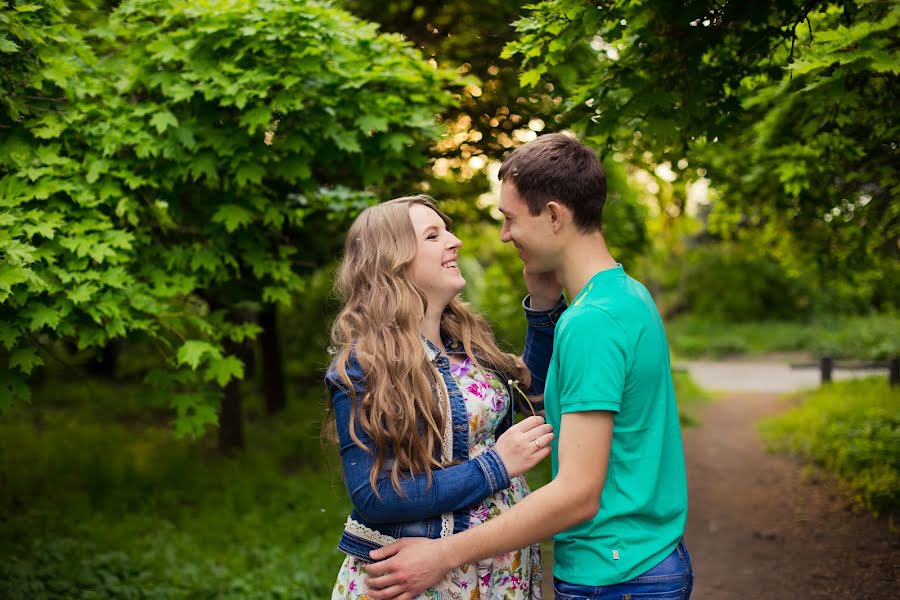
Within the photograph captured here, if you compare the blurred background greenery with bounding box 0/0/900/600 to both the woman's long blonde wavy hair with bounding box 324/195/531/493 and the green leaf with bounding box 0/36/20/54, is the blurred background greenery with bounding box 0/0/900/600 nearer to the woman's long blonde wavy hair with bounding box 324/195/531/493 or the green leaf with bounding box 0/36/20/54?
the green leaf with bounding box 0/36/20/54

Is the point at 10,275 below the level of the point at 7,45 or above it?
below

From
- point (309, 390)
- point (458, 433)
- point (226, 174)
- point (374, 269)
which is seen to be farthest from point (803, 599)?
point (309, 390)

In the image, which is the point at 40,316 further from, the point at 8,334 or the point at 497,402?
the point at 497,402

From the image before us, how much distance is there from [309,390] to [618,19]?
1023 cm

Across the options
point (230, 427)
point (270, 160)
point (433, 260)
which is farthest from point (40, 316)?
point (230, 427)

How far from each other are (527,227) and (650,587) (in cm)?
100

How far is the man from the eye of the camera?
1.90 meters

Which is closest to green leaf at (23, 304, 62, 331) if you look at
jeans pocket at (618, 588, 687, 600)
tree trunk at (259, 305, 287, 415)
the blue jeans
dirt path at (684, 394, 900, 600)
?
the blue jeans

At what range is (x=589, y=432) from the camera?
1.89 meters

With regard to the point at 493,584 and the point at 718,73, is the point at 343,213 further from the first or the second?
the point at 493,584

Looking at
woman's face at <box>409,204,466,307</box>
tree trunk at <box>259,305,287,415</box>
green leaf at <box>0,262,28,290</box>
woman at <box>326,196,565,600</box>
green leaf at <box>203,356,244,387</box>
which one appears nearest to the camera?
woman at <box>326,196,565,600</box>

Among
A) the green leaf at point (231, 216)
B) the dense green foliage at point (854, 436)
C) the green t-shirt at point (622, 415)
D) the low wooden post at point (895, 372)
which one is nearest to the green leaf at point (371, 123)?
the green leaf at point (231, 216)

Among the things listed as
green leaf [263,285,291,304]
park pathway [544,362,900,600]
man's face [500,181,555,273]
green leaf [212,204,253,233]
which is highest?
green leaf [212,204,253,233]

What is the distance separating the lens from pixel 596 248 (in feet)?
7.09
